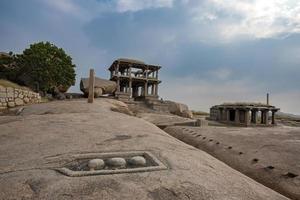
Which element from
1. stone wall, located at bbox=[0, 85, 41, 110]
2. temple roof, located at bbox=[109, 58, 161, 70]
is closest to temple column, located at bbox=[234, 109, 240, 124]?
temple roof, located at bbox=[109, 58, 161, 70]

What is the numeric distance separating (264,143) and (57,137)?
278 inches

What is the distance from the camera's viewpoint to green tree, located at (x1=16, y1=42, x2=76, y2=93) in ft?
96.9

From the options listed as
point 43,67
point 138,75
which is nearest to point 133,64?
point 138,75

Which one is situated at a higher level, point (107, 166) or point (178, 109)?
point (178, 109)

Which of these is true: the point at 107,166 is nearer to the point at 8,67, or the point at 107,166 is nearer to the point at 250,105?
the point at 250,105

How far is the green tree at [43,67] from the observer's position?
29.5m

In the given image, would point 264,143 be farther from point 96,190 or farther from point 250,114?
point 250,114

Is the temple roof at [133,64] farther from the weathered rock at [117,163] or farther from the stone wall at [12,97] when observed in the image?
the weathered rock at [117,163]

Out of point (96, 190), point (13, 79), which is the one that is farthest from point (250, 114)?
point (96, 190)

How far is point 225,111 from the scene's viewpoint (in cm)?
3503

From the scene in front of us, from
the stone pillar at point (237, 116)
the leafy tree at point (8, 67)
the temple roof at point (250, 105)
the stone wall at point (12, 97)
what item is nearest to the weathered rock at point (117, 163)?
the stone wall at point (12, 97)

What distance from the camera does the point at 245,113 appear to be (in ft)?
106

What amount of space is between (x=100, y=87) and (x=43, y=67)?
7.19m

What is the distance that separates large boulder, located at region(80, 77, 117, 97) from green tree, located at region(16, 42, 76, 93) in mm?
1845
